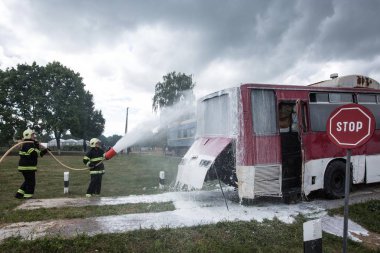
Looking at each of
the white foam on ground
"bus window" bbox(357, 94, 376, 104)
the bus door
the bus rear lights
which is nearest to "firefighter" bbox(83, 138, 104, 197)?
the white foam on ground

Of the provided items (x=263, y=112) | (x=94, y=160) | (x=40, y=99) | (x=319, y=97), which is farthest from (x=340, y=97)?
(x=40, y=99)

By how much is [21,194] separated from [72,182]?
4.41 metres

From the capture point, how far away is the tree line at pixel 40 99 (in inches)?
1599

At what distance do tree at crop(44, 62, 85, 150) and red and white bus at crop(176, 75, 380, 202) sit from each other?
3795cm

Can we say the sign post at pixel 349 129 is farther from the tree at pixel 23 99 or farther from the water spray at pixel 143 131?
the tree at pixel 23 99

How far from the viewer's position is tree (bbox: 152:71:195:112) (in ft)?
162

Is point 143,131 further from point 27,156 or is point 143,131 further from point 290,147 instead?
point 290,147

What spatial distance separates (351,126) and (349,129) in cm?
5

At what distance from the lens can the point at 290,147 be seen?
844 cm

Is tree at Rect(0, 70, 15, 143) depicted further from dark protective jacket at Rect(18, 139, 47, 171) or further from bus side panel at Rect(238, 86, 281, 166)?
bus side panel at Rect(238, 86, 281, 166)

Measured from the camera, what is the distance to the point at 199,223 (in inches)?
248

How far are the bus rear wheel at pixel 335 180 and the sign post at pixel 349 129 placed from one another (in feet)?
15.1

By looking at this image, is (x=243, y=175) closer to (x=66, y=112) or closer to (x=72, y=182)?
(x=72, y=182)

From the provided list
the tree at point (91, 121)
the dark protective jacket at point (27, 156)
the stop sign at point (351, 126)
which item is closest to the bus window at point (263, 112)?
the stop sign at point (351, 126)
